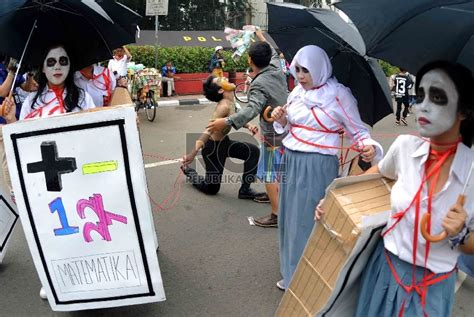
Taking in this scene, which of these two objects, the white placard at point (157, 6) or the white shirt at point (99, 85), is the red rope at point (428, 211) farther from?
the white placard at point (157, 6)

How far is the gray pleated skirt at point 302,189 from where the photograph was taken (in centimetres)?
277

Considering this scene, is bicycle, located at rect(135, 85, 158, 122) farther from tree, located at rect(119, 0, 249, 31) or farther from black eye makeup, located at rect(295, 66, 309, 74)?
tree, located at rect(119, 0, 249, 31)

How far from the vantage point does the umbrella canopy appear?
307cm

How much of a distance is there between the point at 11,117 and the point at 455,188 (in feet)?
10.1

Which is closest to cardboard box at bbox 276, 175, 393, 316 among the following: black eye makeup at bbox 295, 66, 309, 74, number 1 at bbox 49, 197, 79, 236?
black eye makeup at bbox 295, 66, 309, 74

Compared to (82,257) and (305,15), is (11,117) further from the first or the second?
(305,15)

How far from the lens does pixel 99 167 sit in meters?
2.51

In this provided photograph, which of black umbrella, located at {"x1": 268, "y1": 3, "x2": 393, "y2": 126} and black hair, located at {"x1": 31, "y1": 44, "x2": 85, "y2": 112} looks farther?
black hair, located at {"x1": 31, "y1": 44, "x2": 85, "y2": 112}

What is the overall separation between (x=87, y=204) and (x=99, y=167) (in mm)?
214

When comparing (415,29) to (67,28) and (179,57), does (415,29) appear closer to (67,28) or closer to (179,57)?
(67,28)

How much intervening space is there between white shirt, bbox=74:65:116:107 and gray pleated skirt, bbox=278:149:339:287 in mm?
1650

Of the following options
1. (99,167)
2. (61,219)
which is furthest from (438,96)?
(61,219)

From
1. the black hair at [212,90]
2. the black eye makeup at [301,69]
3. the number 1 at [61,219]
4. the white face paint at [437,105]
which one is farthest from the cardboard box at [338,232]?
the black hair at [212,90]

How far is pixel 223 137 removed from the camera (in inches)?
190
